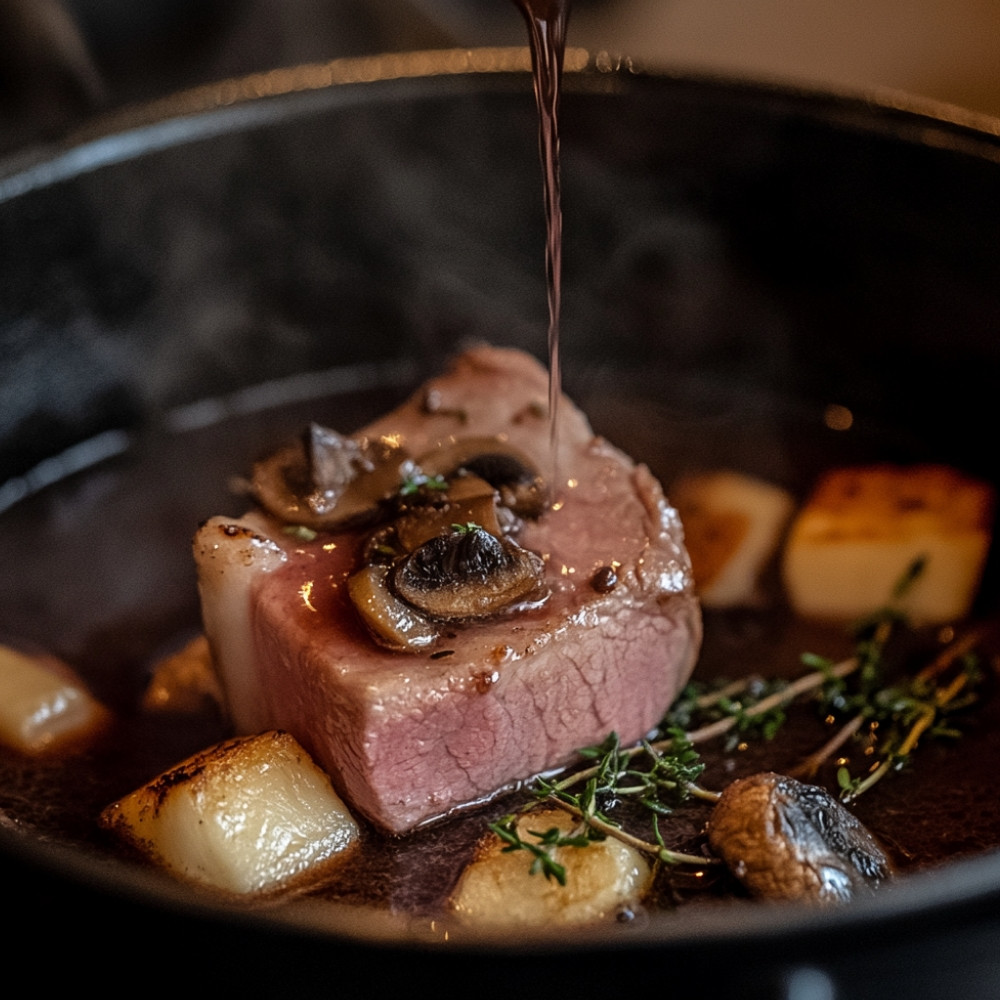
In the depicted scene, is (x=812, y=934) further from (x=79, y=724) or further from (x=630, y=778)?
(x=79, y=724)

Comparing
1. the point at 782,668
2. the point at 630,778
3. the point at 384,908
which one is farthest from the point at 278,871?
the point at 782,668

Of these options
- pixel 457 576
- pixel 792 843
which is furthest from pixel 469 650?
pixel 792 843

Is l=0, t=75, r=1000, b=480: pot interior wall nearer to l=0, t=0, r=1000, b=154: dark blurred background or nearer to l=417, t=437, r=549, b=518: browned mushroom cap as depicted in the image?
l=0, t=0, r=1000, b=154: dark blurred background

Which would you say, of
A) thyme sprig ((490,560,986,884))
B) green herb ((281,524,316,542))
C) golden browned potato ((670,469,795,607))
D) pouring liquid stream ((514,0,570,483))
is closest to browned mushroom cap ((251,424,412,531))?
green herb ((281,524,316,542))

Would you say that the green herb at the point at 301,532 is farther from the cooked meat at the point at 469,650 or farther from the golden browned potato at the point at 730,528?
the golden browned potato at the point at 730,528

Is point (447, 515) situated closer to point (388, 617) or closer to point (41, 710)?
point (388, 617)
